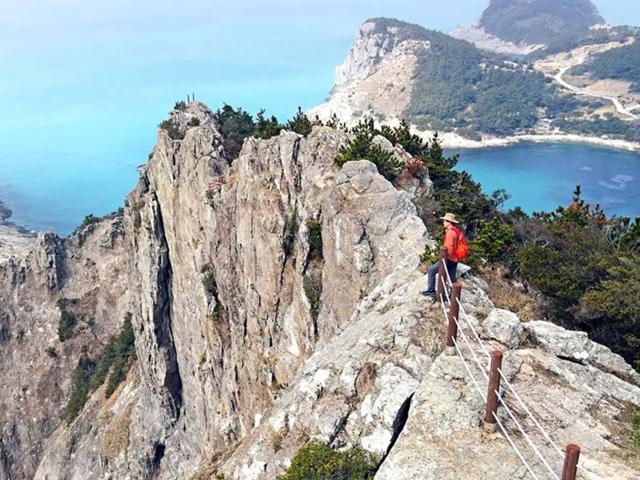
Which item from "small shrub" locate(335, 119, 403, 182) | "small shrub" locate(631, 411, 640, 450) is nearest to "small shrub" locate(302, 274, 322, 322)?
"small shrub" locate(335, 119, 403, 182)

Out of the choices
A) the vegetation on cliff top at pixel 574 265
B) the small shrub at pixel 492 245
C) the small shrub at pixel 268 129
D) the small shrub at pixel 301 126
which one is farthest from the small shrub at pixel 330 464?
the small shrub at pixel 268 129

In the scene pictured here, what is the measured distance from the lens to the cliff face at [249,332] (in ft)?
35.2

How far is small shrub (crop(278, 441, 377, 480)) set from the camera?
9930 millimetres

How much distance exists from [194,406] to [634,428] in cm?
3581

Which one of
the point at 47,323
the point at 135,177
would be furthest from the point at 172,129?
the point at 135,177

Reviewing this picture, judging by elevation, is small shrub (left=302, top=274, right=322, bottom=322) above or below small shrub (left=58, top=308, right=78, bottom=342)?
above

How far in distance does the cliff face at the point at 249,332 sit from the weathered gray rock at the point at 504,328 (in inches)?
3.5

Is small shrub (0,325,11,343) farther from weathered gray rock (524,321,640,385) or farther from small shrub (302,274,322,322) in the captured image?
weathered gray rock (524,321,640,385)

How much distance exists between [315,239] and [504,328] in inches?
473

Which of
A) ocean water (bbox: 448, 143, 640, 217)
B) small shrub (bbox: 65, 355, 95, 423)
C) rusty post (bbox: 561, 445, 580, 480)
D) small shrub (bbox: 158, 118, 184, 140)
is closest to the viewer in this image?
rusty post (bbox: 561, 445, 580, 480)

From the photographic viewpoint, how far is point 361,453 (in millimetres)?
10164

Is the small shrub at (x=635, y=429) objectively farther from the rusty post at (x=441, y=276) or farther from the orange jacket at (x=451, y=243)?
the orange jacket at (x=451, y=243)

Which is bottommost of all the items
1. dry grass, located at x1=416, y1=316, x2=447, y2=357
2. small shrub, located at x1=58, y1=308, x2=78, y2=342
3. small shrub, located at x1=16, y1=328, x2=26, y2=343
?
small shrub, located at x1=16, y1=328, x2=26, y2=343

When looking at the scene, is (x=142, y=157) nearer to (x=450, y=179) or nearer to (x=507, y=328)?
(x=450, y=179)
